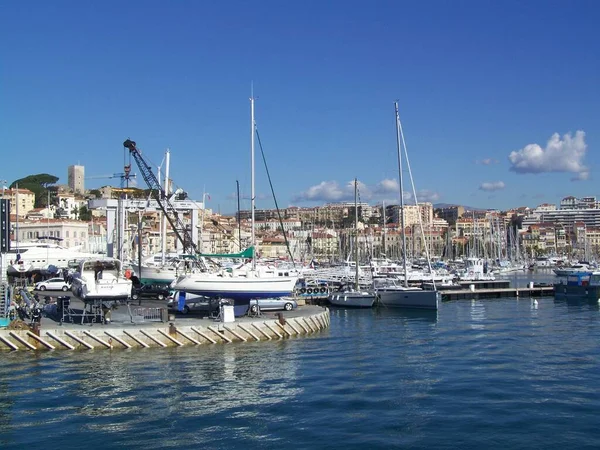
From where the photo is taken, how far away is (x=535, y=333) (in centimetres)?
3753

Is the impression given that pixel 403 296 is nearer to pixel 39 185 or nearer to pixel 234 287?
pixel 234 287

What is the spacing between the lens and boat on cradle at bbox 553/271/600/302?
59.9 m

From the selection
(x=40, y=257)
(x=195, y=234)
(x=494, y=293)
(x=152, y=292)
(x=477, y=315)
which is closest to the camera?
(x=152, y=292)

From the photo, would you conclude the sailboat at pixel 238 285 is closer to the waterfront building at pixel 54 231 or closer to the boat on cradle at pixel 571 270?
the boat on cradle at pixel 571 270

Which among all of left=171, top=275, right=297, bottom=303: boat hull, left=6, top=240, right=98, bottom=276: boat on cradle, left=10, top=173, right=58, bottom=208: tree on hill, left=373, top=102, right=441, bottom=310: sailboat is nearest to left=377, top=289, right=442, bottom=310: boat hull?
left=373, top=102, right=441, bottom=310: sailboat

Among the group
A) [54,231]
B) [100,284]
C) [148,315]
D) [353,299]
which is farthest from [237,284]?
[54,231]

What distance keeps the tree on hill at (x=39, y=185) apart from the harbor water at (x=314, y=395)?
460ft

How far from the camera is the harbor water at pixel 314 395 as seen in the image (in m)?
18.2

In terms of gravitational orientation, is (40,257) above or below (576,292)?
above

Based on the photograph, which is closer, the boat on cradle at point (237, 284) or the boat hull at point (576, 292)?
the boat on cradle at point (237, 284)

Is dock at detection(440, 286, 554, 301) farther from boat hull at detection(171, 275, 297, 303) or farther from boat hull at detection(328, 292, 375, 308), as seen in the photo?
boat hull at detection(171, 275, 297, 303)

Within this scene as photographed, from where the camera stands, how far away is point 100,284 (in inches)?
1271

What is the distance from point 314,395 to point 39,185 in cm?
Result: 16794

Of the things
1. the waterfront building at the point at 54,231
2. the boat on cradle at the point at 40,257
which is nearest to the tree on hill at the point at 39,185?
the waterfront building at the point at 54,231
